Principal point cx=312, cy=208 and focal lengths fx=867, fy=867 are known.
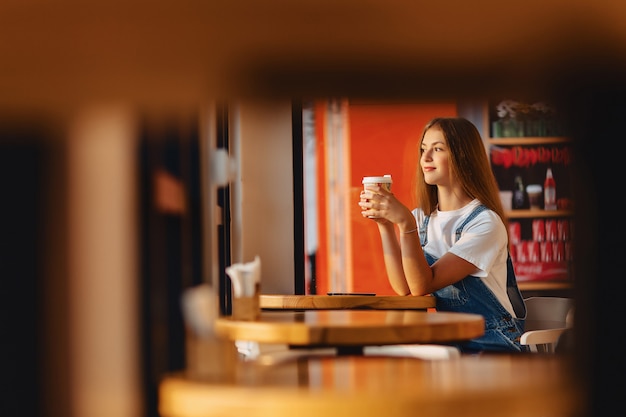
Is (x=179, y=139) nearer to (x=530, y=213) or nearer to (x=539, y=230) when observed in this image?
(x=530, y=213)

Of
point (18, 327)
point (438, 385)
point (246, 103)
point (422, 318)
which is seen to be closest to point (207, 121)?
point (246, 103)

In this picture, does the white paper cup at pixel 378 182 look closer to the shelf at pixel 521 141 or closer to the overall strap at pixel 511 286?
the overall strap at pixel 511 286

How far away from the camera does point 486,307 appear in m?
3.14

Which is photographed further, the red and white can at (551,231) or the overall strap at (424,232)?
the red and white can at (551,231)

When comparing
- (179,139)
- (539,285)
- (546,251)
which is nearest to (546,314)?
(539,285)

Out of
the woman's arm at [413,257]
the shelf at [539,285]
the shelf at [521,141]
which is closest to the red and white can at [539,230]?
the shelf at [539,285]

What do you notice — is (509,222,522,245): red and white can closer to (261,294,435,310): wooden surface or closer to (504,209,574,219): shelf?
(504,209,574,219): shelf

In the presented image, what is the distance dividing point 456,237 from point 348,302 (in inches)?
19.1

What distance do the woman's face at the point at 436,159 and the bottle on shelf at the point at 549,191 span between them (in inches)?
109

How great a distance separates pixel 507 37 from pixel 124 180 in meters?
0.52

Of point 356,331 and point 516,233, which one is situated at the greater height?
point 516,233

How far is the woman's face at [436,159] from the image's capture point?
3.34 meters

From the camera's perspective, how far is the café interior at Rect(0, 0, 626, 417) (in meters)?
1.04

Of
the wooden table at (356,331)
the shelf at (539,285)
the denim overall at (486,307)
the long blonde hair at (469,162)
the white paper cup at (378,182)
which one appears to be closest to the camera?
the wooden table at (356,331)
